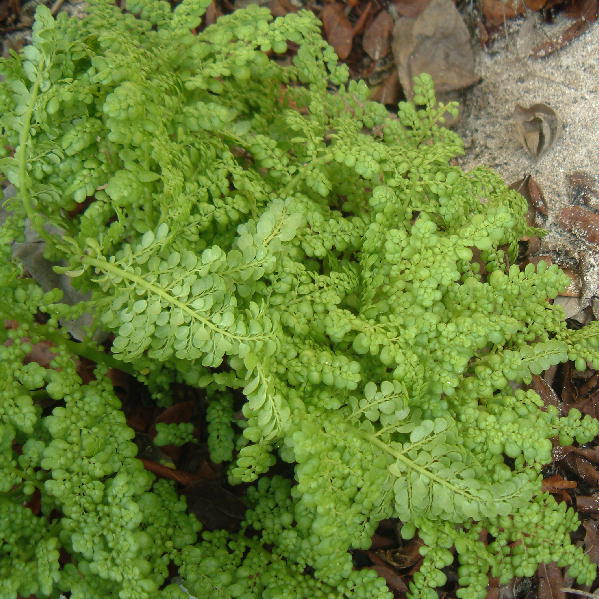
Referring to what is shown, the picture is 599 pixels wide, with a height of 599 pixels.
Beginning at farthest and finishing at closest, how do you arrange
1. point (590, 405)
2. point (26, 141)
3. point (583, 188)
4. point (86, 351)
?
point (583, 188) < point (590, 405) < point (86, 351) < point (26, 141)

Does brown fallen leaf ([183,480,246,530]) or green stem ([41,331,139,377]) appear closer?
green stem ([41,331,139,377])

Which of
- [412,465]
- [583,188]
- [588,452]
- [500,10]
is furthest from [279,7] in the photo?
[588,452]

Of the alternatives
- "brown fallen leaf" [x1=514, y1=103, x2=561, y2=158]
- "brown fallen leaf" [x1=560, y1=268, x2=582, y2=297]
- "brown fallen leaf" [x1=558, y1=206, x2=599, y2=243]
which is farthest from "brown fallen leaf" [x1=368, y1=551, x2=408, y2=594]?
"brown fallen leaf" [x1=514, y1=103, x2=561, y2=158]

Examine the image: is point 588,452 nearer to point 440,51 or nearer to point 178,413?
point 178,413

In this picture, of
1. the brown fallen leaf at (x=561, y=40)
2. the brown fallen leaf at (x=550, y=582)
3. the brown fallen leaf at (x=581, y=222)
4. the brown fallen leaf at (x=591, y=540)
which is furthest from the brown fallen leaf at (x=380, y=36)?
the brown fallen leaf at (x=550, y=582)

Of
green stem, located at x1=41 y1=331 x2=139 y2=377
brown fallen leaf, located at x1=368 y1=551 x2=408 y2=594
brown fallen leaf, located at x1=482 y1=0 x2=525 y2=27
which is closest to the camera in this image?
green stem, located at x1=41 y1=331 x2=139 y2=377

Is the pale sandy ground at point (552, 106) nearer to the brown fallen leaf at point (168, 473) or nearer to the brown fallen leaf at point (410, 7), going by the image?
the brown fallen leaf at point (410, 7)

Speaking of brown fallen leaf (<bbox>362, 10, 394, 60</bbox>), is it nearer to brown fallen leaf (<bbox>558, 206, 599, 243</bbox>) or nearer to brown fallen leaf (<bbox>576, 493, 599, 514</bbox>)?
brown fallen leaf (<bbox>558, 206, 599, 243</bbox>)
